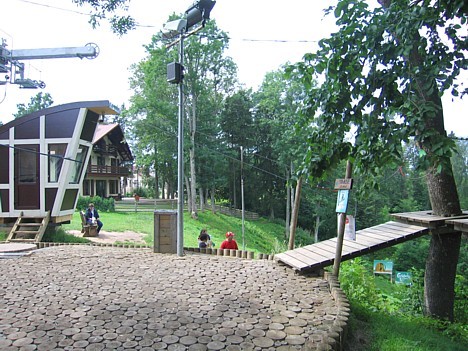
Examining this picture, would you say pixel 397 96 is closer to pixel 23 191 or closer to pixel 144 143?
pixel 23 191

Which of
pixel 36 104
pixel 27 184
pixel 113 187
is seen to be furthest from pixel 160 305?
pixel 36 104

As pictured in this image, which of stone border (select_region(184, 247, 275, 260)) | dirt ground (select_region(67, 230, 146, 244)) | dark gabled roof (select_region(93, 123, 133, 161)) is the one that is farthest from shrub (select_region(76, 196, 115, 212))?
stone border (select_region(184, 247, 275, 260))

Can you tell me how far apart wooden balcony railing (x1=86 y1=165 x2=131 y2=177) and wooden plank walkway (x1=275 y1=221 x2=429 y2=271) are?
92.5ft

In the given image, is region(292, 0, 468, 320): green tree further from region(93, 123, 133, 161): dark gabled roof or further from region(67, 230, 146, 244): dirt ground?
region(93, 123, 133, 161): dark gabled roof

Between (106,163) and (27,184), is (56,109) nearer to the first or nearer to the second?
(27,184)

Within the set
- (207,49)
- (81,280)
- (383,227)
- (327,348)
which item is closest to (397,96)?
(327,348)

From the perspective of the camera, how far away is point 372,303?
6543 millimetres

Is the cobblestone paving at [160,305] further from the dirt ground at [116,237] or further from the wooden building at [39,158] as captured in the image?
the dirt ground at [116,237]

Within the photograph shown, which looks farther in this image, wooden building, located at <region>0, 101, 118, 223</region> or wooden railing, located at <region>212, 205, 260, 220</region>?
wooden railing, located at <region>212, 205, 260, 220</region>

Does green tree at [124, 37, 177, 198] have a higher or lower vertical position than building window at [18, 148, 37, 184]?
higher

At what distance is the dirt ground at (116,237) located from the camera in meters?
12.5

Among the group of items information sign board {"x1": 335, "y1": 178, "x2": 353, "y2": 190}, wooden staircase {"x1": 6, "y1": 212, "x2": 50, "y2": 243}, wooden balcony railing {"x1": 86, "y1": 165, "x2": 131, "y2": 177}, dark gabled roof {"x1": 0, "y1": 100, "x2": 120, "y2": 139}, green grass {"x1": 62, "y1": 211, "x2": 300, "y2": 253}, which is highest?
dark gabled roof {"x1": 0, "y1": 100, "x2": 120, "y2": 139}

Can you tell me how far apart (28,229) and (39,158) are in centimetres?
210

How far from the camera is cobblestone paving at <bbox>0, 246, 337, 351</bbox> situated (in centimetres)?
363
